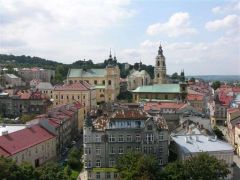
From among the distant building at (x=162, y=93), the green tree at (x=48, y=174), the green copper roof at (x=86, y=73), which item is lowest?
the green tree at (x=48, y=174)

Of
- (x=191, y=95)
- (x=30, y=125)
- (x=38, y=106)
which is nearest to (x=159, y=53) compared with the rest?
(x=191, y=95)

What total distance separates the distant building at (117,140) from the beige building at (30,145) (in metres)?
7.41

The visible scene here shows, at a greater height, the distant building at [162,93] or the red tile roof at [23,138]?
the distant building at [162,93]

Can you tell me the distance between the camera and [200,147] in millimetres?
51906

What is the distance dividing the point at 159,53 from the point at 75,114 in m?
42.1

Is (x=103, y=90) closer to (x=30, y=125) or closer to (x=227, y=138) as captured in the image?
(x=227, y=138)

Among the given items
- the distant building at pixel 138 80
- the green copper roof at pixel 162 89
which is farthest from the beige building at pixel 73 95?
the distant building at pixel 138 80

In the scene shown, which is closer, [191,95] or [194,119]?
[194,119]

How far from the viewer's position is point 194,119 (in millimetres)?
66250

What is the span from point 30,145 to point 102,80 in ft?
203

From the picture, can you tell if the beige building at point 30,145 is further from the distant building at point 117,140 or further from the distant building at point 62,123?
the distant building at point 117,140

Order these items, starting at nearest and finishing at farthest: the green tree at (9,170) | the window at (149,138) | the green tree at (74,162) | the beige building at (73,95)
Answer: the green tree at (9,170)
the window at (149,138)
the green tree at (74,162)
the beige building at (73,95)

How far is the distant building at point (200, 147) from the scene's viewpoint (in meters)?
50.7

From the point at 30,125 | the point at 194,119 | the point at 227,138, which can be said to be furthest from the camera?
the point at 227,138
